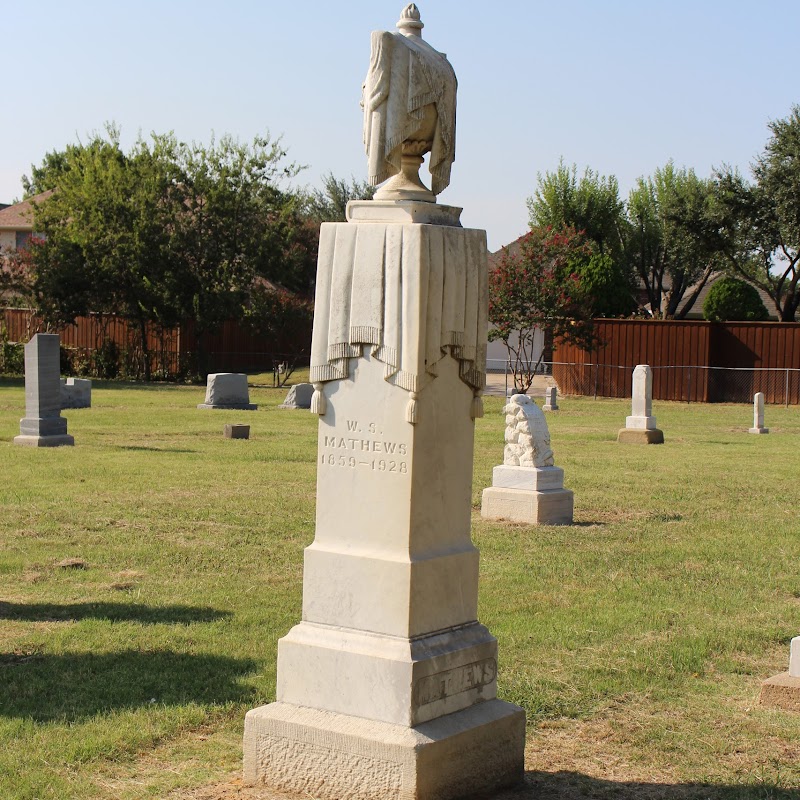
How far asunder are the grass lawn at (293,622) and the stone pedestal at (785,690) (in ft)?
0.37

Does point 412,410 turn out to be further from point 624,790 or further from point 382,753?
point 624,790

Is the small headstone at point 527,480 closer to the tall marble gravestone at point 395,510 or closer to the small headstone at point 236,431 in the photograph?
the tall marble gravestone at point 395,510

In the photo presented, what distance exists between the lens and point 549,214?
203 feet

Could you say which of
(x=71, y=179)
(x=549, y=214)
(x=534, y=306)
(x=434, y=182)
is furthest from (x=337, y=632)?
(x=549, y=214)

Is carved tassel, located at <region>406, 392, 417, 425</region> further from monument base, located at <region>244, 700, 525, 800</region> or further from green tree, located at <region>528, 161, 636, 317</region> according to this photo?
green tree, located at <region>528, 161, 636, 317</region>

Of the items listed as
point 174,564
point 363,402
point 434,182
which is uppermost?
point 434,182

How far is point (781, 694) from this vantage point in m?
7.28

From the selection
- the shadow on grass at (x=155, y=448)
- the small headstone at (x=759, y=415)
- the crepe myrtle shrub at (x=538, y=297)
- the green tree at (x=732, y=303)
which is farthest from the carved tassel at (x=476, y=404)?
the green tree at (x=732, y=303)

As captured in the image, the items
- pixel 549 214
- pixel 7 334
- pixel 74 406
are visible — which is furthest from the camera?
pixel 549 214

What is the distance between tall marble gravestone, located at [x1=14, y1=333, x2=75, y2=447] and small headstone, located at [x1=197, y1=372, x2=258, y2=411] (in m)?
9.35

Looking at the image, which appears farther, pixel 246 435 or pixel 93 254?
pixel 93 254

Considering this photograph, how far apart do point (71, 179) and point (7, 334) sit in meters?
6.32

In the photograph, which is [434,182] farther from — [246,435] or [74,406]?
[74,406]

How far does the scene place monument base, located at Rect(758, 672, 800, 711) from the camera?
7.24 meters
